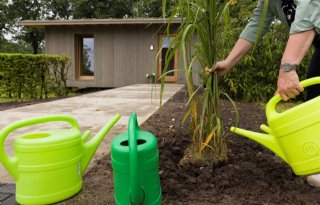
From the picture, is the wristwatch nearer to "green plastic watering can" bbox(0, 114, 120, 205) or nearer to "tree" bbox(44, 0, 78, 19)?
"green plastic watering can" bbox(0, 114, 120, 205)

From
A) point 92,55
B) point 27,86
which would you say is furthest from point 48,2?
point 27,86

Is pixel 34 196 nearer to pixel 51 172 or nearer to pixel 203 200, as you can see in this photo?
pixel 51 172

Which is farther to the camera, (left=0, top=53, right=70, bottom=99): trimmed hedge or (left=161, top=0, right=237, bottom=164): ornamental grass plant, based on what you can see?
(left=0, top=53, right=70, bottom=99): trimmed hedge

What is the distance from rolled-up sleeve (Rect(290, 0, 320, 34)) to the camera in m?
1.39

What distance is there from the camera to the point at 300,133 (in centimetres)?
135

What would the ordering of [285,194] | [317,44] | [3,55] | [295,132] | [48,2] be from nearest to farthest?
[295,132], [285,194], [317,44], [3,55], [48,2]

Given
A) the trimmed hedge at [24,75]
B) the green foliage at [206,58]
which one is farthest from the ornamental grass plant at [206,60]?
the trimmed hedge at [24,75]

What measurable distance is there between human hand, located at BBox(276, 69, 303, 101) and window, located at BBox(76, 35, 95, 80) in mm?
11441

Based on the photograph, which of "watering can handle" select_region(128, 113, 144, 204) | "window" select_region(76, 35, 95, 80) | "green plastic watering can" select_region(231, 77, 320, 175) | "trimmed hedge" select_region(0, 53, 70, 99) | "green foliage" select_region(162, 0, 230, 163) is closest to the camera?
"watering can handle" select_region(128, 113, 144, 204)

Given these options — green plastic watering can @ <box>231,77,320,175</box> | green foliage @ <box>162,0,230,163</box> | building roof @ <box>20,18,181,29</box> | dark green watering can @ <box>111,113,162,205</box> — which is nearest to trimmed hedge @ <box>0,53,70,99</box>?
building roof @ <box>20,18,181,29</box>

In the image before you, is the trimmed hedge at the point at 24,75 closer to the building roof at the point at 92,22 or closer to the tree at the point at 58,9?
the building roof at the point at 92,22

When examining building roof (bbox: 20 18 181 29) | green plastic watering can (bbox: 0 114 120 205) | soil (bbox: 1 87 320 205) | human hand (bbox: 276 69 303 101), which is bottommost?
soil (bbox: 1 87 320 205)

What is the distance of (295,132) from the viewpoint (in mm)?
1361

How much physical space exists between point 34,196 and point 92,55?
11.4m
